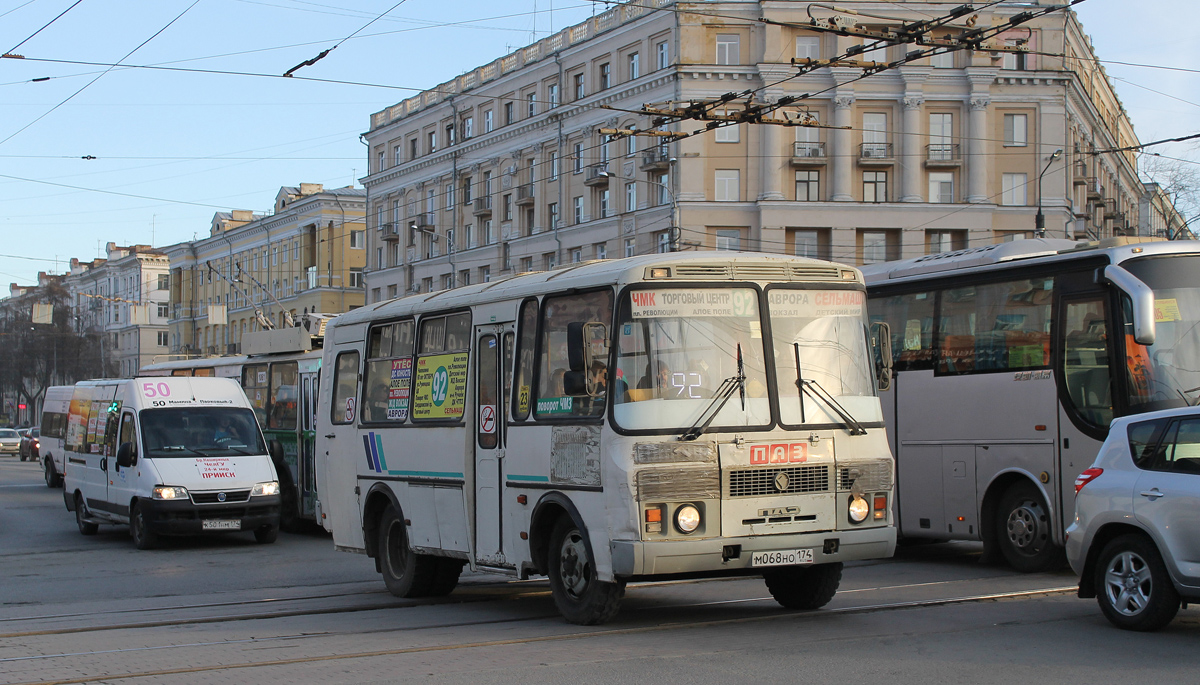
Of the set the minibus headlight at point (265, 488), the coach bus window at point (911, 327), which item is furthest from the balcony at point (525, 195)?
the coach bus window at point (911, 327)

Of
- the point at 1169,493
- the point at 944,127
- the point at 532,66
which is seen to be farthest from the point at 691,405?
the point at 532,66

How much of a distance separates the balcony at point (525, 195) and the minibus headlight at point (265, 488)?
4766 centimetres

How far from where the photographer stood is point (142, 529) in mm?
18406

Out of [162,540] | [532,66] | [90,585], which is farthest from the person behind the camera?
[532,66]

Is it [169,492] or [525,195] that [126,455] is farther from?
[525,195]

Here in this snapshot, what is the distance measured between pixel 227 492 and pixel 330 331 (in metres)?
5.73

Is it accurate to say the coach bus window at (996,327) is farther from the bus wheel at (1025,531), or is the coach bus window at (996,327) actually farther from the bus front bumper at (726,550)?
the bus front bumper at (726,550)

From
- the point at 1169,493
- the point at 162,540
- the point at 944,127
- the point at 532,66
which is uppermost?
the point at 532,66

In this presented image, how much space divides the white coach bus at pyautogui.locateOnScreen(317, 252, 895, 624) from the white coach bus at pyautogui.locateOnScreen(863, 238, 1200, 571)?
10.2 feet

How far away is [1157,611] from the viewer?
898cm

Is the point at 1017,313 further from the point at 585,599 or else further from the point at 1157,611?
the point at 585,599

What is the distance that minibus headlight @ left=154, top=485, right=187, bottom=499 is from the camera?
18.2 metres

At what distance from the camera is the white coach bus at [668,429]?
9039mm

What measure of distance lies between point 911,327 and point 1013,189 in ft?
149
